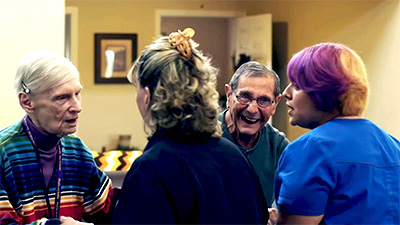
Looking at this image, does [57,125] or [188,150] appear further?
[57,125]

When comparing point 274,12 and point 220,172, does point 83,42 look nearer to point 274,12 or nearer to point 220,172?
point 274,12

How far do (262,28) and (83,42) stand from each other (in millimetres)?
2460

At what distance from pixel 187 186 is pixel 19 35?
3.49m

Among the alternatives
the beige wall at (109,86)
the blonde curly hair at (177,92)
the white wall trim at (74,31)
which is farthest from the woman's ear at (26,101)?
the beige wall at (109,86)

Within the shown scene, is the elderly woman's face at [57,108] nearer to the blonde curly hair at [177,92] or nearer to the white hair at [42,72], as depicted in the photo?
the white hair at [42,72]

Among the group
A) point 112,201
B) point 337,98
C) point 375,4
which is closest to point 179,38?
point 337,98

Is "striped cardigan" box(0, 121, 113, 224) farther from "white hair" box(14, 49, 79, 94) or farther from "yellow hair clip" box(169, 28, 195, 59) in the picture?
"yellow hair clip" box(169, 28, 195, 59)

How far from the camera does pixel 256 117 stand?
97.3 inches

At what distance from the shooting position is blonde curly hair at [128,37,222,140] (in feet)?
5.01

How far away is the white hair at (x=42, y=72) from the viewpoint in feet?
6.21

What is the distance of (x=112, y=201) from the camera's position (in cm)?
221

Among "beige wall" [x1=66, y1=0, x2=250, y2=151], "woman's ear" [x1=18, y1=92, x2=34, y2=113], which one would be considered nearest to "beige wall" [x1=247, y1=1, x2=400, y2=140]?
"beige wall" [x1=66, y1=0, x2=250, y2=151]

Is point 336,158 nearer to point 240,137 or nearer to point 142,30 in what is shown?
point 240,137

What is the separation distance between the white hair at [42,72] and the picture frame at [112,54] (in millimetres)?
6343
